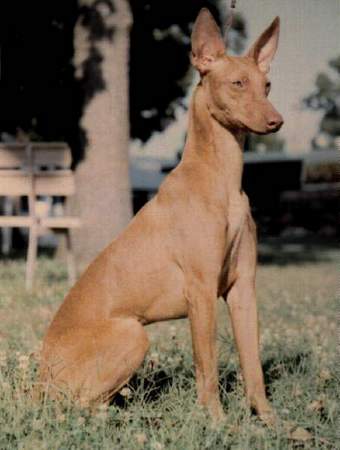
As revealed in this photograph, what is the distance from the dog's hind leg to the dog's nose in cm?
111

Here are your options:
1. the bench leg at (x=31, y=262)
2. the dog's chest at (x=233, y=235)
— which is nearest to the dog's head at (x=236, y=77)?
the dog's chest at (x=233, y=235)

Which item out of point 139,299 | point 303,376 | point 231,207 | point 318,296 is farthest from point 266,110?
point 318,296

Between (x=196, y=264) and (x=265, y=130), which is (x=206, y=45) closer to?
(x=265, y=130)

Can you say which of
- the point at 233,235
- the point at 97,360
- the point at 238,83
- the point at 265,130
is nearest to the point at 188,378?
the point at 97,360

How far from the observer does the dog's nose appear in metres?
3.15

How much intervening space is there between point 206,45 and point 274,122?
0.63 m

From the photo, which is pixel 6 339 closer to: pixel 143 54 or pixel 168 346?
pixel 168 346

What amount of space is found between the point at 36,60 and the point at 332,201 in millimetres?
20580

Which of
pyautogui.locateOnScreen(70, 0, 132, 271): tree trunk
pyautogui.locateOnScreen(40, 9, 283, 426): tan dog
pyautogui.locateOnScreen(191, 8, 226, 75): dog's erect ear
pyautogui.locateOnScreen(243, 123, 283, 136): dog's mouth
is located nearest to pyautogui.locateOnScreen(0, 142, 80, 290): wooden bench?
pyautogui.locateOnScreen(70, 0, 132, 271): tree trunk

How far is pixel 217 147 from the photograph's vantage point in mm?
3439

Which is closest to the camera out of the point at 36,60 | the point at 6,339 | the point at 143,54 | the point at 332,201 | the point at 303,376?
the point at 303,376

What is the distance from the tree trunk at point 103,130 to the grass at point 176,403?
13.0 ft

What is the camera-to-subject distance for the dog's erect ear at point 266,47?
349 cm

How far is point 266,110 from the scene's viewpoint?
10.5 feet
